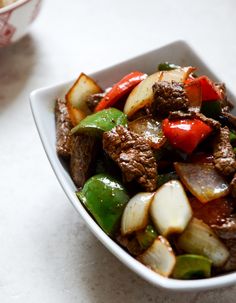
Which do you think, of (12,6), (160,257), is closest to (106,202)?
(160,257)

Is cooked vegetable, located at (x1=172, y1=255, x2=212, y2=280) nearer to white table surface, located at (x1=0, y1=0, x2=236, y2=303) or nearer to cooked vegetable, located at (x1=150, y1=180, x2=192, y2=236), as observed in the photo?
cooked vegetable, located at (x1=150, y1=180, x2=192, y2=236)

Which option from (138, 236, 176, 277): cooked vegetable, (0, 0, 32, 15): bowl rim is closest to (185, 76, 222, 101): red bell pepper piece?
(138, 236, 176, 277): cooked vegetable

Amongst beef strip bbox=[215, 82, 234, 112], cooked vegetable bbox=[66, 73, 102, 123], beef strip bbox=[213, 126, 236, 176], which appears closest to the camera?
beef strip bbox=[213, 126, 236, 176]

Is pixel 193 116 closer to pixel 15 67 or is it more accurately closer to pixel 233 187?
pixel 233 187

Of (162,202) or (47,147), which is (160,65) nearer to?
(47,147)

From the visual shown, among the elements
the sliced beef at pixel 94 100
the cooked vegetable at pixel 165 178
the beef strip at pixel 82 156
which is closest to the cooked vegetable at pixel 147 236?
the cooked vegetable at pixel 165 178

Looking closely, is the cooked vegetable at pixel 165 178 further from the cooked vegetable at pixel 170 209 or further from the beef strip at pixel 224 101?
the beef strip at pixel 224 101
